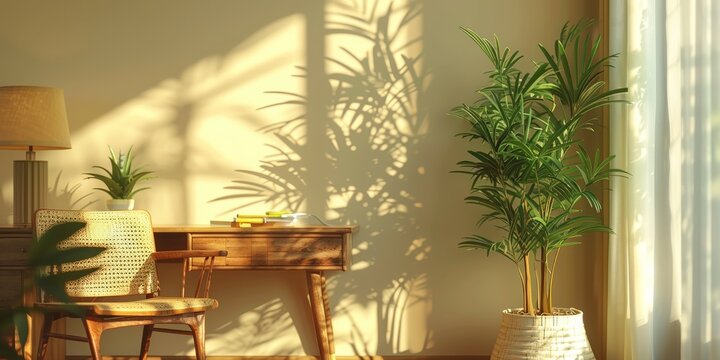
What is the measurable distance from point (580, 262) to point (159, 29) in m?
2.47

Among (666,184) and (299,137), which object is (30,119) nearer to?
(299,137)

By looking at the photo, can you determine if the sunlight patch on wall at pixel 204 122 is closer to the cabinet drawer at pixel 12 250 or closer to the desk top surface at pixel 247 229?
the desk top surface at pixel 247 229

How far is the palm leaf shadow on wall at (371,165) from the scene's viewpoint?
420 cm

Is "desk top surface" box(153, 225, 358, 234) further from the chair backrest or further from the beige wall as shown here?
the beige wall

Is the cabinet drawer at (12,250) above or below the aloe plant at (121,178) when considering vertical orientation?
below

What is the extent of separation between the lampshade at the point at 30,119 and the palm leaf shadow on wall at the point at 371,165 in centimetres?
102

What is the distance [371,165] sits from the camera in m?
4.21

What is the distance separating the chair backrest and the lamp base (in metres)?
0.36

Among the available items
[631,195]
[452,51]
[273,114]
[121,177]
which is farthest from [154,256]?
[631,195]

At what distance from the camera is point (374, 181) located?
13.8ft

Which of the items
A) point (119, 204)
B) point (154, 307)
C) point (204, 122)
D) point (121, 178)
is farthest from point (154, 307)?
point (204, 122)

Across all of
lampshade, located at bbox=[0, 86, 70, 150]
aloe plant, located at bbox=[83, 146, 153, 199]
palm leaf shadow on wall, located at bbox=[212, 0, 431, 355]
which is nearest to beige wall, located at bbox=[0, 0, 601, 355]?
palm leaf shadow on wall, located at bbox=[212, 0, 431, 355]

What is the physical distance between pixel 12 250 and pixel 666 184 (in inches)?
111

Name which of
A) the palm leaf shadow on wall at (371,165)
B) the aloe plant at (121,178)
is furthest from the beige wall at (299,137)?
the aloe plant at (121,178)
